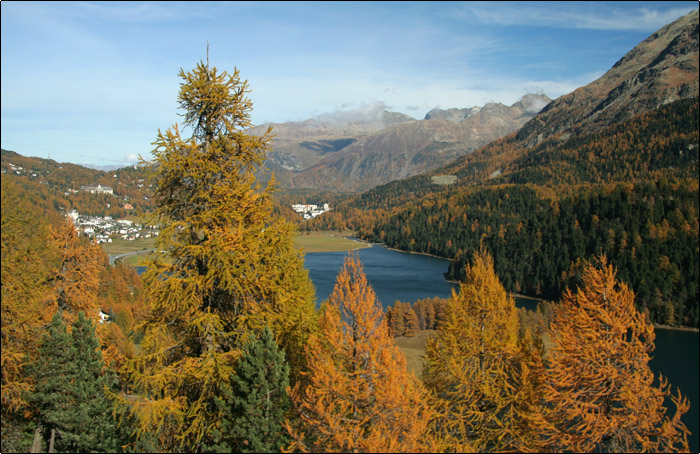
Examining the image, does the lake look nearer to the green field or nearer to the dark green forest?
the green field

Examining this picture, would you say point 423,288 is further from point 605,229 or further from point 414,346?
point 605,229

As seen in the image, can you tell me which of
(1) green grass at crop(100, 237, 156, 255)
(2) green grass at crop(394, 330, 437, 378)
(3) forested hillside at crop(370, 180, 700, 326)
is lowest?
(2) green grass at crop(394, 330, 437, 378)

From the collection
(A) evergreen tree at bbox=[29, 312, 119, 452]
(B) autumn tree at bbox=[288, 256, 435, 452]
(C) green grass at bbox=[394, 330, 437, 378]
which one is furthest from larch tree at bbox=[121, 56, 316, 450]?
(C) green grass at bbox=[394, 330, 437, 378]

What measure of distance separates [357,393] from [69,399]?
10037 mm

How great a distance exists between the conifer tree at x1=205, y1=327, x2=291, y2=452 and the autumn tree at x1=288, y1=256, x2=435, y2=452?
1.73 ft

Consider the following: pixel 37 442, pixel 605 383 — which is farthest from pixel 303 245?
pixel 605 383

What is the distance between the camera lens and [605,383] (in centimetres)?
1128

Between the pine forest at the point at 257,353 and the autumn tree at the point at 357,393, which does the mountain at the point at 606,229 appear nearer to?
the pine forest at the point at 257,353

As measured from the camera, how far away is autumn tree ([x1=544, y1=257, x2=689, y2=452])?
415 inches

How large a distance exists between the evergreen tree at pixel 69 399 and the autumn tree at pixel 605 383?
13499 mm

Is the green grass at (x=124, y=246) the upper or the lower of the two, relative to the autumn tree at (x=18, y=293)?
lower

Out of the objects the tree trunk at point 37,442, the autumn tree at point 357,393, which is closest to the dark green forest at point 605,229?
the autumn tree at point 357,393

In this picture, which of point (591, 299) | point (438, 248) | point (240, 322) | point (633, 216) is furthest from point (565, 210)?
point (240, 322)

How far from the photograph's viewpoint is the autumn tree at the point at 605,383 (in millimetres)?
10531
